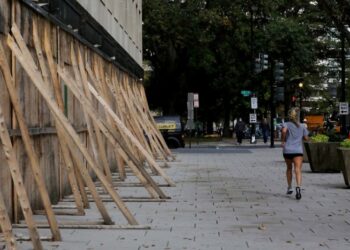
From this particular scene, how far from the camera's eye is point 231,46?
5656 cm

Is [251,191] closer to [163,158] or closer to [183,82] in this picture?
[163,158]

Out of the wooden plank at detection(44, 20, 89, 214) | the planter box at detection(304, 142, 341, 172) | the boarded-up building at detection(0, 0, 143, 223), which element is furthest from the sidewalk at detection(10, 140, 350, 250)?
the planter box at detection(304, 142, 341, 172)

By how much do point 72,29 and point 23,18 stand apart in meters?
3.38

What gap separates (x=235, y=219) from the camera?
11438 millimetres

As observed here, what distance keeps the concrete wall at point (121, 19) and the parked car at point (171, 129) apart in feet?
15.4

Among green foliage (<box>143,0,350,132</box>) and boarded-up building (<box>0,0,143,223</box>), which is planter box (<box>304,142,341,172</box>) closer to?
boarded-up building (<box>0,0,143,223</box>)

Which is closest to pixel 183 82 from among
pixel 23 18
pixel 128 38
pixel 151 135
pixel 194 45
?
pixel 194 45

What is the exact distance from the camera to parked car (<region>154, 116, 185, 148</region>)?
128ft

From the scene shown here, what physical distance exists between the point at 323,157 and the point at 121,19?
8.90m

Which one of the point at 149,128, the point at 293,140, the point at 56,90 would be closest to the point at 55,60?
the point at 56,90

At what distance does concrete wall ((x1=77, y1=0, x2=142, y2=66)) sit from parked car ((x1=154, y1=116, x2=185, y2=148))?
15.4ft

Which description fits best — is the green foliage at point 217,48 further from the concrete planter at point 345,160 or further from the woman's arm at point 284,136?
the woman's arm at point 284,136

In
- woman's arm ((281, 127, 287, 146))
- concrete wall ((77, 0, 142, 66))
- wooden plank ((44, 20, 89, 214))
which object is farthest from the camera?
concrete wall ((77, 0, 142, 66))

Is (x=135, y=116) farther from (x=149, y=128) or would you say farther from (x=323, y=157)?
(x=323, y=157)
